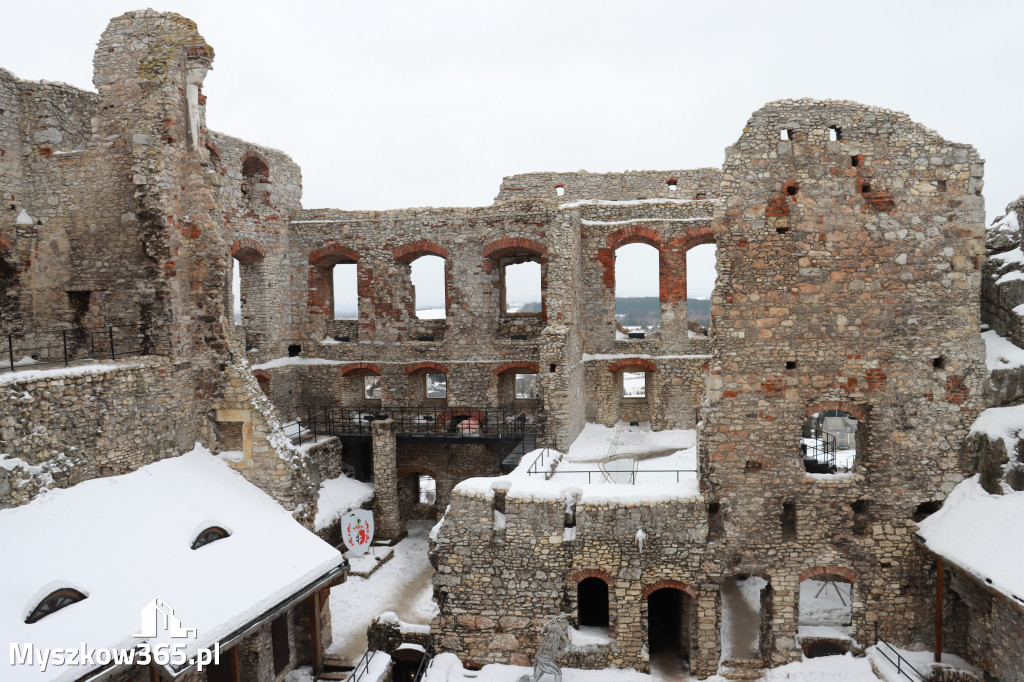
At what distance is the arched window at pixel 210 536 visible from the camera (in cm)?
943

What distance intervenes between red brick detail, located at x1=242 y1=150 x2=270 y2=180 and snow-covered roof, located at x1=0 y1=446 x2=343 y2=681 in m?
11.1

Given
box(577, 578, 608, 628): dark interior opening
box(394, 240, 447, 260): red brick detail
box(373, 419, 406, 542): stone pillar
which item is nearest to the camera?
box(577, 578, 608, 628): dark interior opening

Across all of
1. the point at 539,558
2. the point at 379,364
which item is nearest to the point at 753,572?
the point at 539,558

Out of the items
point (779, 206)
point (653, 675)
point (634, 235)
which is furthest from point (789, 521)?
point (634, 235)

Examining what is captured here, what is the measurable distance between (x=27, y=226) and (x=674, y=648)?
1477 centimetres

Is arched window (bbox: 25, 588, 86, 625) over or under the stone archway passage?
over

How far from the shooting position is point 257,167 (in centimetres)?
1953

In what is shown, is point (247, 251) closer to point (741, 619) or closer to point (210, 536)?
point (210, 536)

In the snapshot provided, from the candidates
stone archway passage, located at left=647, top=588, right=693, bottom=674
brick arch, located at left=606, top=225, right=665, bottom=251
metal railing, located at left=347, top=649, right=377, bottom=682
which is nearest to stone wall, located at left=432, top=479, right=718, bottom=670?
stone archway passage, located at left=647, top=588, right=693, bottom=674

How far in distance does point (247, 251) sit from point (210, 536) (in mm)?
11275

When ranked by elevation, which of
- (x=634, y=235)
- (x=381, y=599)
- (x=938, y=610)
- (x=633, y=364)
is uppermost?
(x=634, y=235)

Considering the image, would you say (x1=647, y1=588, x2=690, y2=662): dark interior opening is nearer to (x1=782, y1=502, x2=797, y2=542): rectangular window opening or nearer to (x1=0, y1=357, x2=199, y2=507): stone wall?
(x1=782, y1=502, x2=797, y2=542): rectangular window opening

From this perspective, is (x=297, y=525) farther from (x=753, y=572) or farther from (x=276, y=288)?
(x=276, y=288)

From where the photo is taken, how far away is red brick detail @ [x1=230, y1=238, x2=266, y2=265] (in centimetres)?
1828
